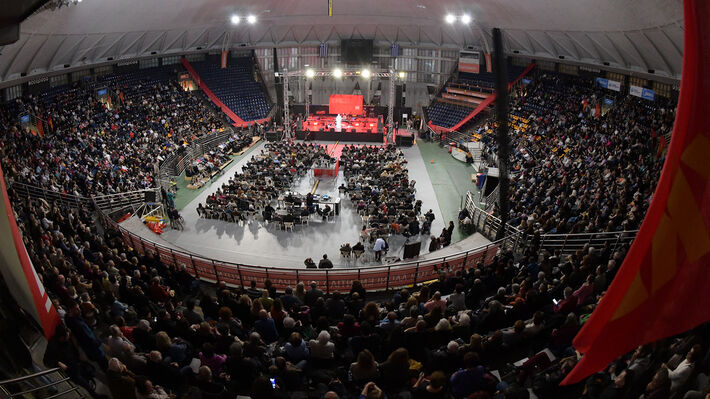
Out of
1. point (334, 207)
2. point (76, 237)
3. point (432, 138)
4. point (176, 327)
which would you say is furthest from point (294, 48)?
point (176, 327)

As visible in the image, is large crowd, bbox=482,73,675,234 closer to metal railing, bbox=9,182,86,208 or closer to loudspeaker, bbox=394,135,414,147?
loudspeaker, bbox=394,135,414,147

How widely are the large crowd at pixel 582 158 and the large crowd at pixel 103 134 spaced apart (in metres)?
18.2

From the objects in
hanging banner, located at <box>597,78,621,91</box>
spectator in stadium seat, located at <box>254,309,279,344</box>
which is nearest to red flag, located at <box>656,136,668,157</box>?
hanging banner, located at <box>597,78,621,91</box>

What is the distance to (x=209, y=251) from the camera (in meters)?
16.4

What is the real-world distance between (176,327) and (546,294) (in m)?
7.34

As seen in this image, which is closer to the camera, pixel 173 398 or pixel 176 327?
pixel 173 398

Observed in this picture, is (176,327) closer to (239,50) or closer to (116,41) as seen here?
(116,41)

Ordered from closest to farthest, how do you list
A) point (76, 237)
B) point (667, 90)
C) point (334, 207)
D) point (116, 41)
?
point (76, 237) < point (334, 207) < point (667, 90) < point (116, 41)

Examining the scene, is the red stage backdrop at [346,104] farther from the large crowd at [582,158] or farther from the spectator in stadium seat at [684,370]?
the spectator in stadium seat at [684,370]

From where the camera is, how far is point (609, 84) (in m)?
26.0

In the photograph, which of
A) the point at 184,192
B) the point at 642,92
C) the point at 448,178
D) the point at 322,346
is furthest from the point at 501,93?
the point at 642,92

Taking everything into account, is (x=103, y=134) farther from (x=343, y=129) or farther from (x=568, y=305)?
(x=568, y=305)

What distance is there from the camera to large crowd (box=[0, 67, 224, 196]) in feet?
62.8

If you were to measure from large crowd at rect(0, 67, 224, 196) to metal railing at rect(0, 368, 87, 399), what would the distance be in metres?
13.8
